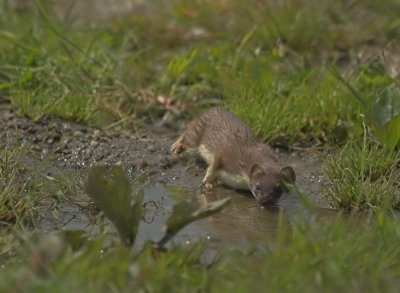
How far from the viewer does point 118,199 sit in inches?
209

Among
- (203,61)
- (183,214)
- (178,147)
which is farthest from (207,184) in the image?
(183,214)

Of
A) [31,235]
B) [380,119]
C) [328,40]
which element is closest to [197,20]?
[328,40]

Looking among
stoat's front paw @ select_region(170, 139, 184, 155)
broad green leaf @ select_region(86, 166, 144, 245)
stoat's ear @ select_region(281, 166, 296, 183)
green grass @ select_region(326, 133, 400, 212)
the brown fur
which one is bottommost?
stoat's front paw @ select_region(170, 139, 184, 155)

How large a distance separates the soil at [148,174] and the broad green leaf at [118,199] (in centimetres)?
40

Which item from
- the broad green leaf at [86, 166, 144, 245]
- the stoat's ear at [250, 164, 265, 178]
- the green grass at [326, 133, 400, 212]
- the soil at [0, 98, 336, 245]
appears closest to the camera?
the broad green leaf at [86, 166, 144, 245]

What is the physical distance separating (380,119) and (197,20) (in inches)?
117

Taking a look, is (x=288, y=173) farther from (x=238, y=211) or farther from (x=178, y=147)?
(x=178, y=147)

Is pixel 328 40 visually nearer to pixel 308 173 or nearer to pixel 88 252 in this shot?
pixel 308 173

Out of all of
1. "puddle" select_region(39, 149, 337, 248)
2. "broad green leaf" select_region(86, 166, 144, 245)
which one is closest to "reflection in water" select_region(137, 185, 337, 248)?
"puddle" select_region(39, 149, 337, 248)

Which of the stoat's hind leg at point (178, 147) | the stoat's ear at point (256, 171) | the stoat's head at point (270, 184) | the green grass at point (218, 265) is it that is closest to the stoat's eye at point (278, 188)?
the stoat's head at point (270, 184)

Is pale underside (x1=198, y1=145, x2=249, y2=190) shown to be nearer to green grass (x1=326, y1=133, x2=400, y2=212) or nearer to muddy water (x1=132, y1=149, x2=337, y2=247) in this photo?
muddy water (x1=132, y1=149, x2=337, y2=247)

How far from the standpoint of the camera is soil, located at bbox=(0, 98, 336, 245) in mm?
6035

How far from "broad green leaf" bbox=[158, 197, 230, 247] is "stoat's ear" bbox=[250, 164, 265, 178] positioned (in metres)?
1.75

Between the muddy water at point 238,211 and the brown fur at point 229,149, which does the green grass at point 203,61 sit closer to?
the brown fur at point 229,149
